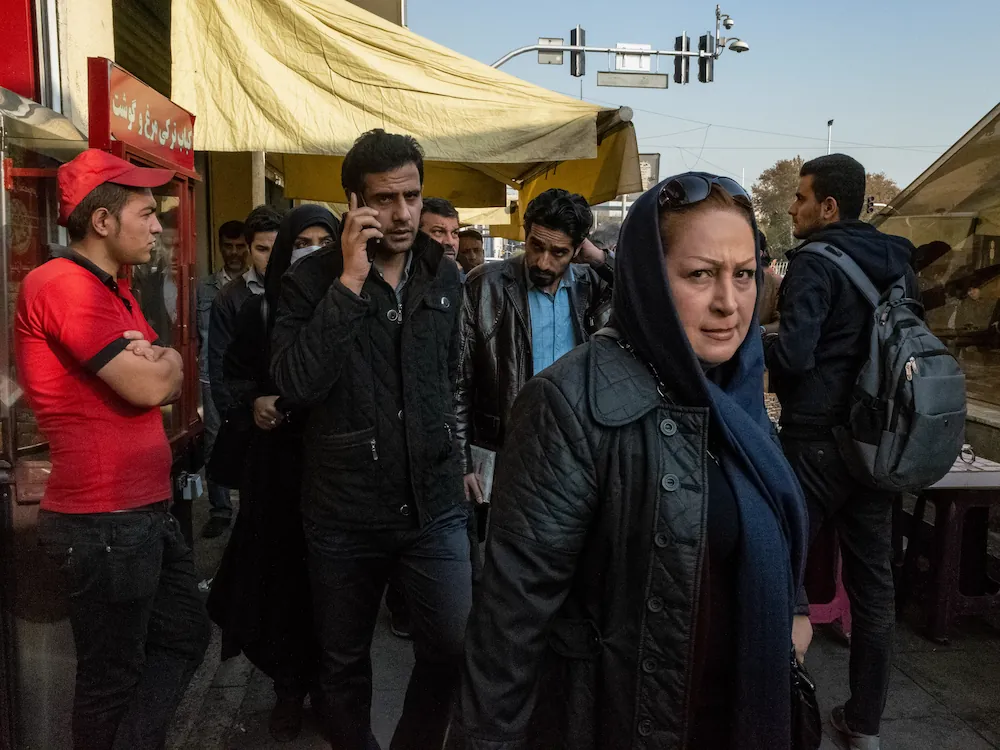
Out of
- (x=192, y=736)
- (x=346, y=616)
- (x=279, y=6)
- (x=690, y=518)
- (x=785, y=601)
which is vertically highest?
(x=279, y=6)

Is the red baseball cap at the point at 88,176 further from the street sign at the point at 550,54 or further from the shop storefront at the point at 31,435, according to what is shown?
the street sign at the point at 550,54

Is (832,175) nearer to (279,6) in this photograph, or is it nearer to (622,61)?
(279,6)

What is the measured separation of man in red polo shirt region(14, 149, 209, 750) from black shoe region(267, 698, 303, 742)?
2.50ft

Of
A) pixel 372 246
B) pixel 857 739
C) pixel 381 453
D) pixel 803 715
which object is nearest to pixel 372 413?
pixel 381 453

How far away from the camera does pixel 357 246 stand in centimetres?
238

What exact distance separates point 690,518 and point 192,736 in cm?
267

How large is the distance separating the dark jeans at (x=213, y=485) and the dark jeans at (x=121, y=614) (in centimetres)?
292

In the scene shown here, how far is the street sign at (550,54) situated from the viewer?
670 inches

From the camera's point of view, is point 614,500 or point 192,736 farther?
point 192,736

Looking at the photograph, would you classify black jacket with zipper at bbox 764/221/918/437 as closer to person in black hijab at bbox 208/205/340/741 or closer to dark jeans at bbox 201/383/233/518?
person in black hijab at bbox 208/205/340/741

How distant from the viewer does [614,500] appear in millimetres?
1436

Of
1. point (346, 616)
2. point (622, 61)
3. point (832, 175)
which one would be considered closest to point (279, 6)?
point (832, 175)

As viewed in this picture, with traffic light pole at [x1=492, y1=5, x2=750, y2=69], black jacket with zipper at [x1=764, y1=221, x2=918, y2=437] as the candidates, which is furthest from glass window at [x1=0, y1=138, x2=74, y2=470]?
traffic light pole at [x1=492, y1=5, x2=750, y2=69]

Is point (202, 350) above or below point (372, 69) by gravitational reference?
below
